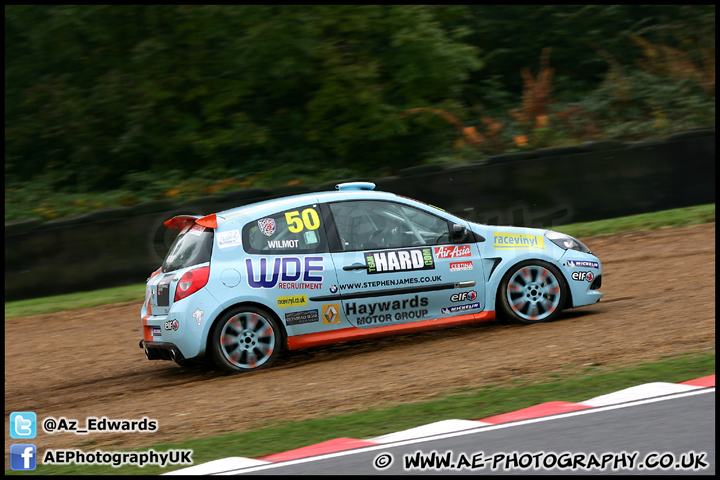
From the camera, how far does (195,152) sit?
71.0ft

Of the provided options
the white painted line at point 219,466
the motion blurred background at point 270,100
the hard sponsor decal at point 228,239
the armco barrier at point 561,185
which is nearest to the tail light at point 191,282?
the hard sponsor decal at point 228,239

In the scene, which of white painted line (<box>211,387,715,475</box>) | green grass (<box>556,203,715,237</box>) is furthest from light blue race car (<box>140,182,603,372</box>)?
green grass (<box>556,203,715,237</box>)

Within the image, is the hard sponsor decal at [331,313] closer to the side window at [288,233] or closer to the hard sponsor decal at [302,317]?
the hard sponsor decal at [302,317]

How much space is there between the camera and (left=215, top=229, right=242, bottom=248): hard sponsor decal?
7.91 meters

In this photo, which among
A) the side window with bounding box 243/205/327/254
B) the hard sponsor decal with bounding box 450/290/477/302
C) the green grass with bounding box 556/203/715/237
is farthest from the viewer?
the green grass with bounding box 556/203/715/237

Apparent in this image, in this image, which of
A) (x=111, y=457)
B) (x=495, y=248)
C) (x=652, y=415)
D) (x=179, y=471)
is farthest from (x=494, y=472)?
(x=495, y=248)

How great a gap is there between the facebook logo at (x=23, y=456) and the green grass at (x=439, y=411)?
115 mm

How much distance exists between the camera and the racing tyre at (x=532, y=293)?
332 inches

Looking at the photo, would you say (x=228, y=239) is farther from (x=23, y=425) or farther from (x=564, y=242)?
(x=564, y=242)

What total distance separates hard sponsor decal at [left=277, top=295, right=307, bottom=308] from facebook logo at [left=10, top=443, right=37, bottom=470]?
252 centimetres

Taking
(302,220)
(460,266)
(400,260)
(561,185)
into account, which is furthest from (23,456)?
(561,185)

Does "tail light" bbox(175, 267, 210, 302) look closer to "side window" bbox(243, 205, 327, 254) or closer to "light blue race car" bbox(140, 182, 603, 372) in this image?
"light blue race car" bbox(140, 182, 603, 372)

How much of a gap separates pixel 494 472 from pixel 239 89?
17.9 metres

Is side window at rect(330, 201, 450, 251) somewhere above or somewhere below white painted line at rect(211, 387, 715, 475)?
above
